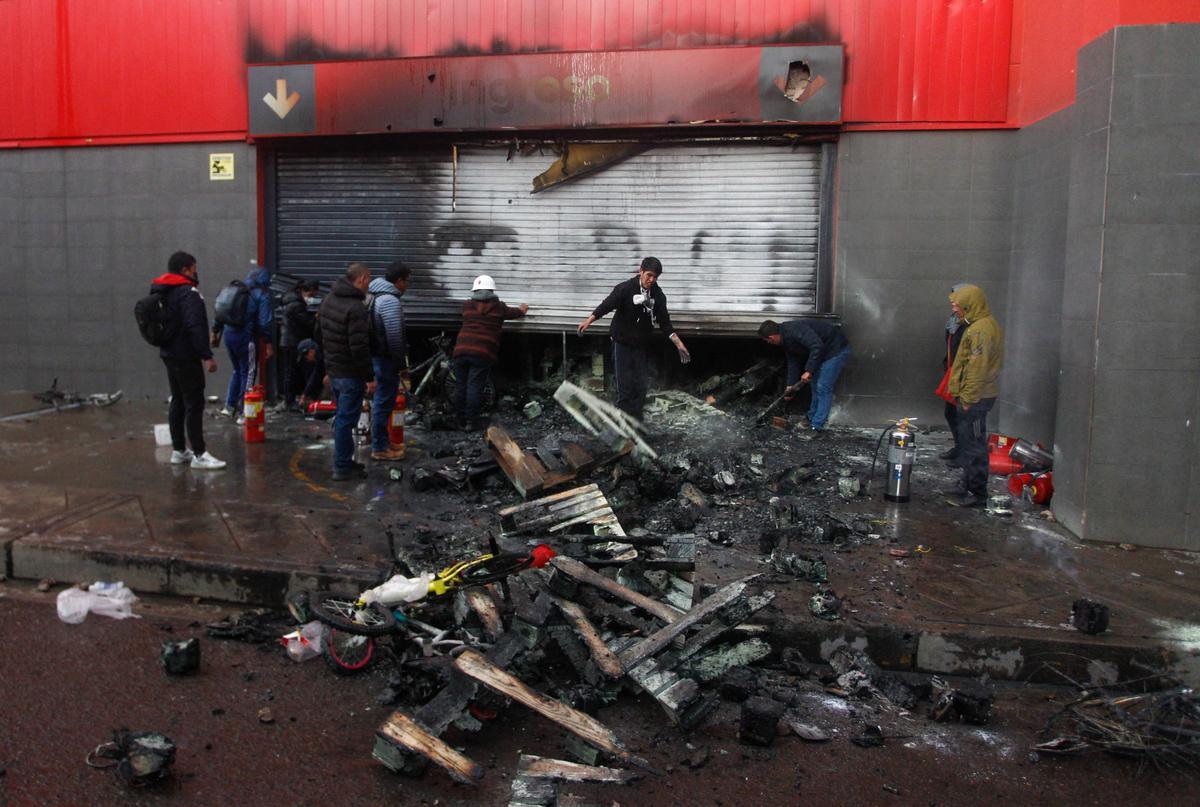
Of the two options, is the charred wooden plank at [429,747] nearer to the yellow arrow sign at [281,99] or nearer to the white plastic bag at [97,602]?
the white plastic bag at [97,602]

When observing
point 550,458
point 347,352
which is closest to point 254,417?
point 347,352

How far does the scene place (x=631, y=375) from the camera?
921 centimetres

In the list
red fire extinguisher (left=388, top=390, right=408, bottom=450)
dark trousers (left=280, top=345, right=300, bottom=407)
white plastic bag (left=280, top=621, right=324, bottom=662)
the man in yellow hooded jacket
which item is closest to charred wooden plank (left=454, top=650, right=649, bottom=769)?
white plastic bag (left=280, top=621, right=324, bottom=662)

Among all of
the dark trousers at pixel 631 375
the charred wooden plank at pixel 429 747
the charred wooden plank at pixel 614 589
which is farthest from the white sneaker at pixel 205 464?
the charred wooden plank at pixel 429 747

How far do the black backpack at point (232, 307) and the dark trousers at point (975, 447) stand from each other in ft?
25.6

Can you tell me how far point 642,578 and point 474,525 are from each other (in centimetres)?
191

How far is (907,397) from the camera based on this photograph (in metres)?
10.4

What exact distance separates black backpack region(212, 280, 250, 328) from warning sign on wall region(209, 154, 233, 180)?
2126mm

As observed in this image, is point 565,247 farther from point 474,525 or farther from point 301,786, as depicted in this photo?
point 301,786

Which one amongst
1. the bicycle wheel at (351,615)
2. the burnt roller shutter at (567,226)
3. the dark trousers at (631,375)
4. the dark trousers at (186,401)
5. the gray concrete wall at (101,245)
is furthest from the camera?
the gray concrete wall at (101,245)

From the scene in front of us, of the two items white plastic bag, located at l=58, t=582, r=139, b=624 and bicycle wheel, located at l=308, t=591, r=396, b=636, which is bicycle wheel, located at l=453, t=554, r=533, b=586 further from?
white plastic bag, located at l=58, t=582, r=139, b=624

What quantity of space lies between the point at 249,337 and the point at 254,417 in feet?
5.25

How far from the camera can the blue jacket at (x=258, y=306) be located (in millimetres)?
10375

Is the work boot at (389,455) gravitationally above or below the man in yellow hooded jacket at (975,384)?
below
